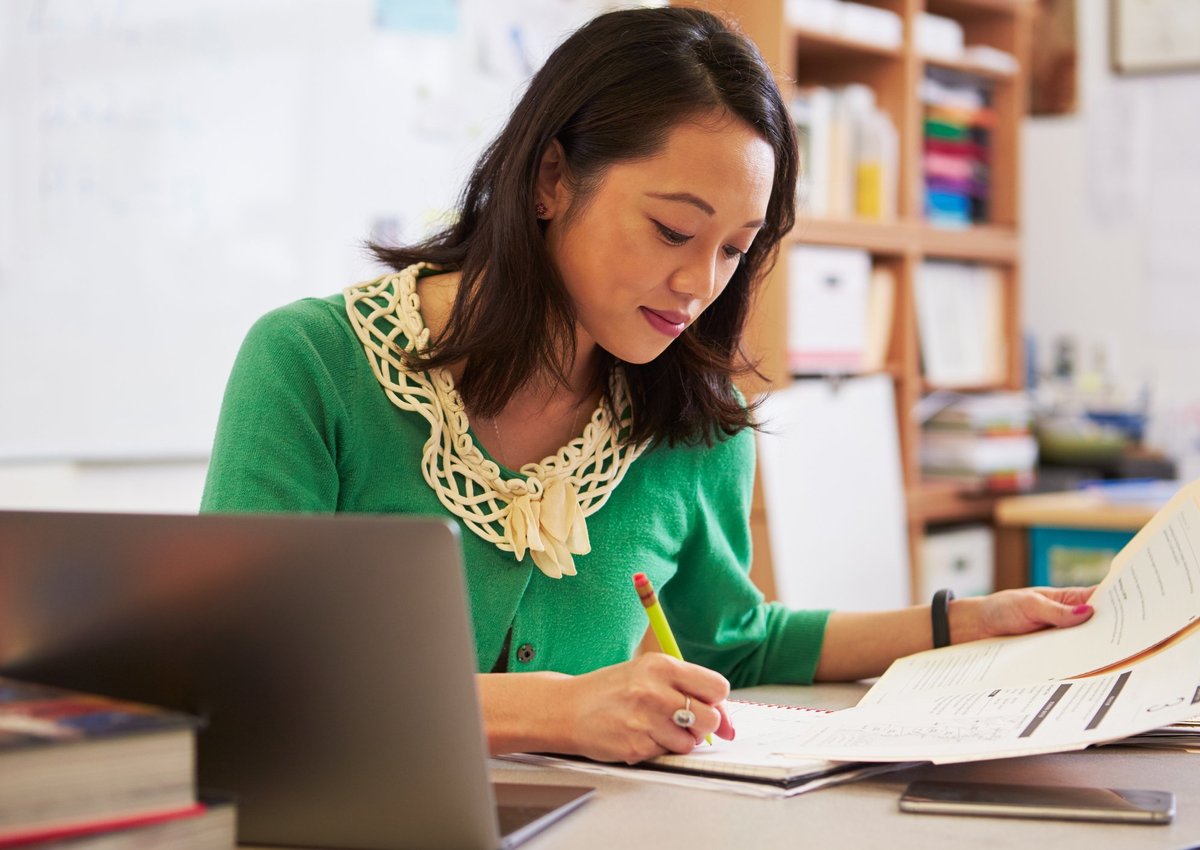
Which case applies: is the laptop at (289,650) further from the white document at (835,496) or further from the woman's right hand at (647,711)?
the white document at (835,496)

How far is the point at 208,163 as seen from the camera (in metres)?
2.34

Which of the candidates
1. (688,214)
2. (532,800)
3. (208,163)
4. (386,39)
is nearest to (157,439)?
(208,163)

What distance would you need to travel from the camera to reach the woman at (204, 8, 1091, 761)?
1.22 metres

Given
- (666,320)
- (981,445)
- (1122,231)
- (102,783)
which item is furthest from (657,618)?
(1122,231)

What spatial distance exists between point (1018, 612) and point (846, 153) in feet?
6.89

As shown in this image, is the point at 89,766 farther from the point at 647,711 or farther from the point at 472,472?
the point at 472,472

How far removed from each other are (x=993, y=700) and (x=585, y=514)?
0.43 meters

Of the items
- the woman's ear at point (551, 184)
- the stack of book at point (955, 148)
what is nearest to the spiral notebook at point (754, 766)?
the woman's ear at point (551, 184)

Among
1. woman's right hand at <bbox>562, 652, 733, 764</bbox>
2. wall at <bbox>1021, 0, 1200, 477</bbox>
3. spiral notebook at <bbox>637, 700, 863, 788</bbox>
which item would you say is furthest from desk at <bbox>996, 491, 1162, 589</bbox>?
woman's right hand at <bbox>562, 652, 733, 764</bbox>

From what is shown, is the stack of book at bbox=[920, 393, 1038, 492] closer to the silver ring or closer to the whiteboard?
the whiteboard

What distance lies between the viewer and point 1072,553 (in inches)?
122

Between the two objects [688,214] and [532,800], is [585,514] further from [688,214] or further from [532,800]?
[532,800]

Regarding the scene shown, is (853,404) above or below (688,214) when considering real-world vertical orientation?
below

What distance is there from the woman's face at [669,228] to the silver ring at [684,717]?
17.5 inches
